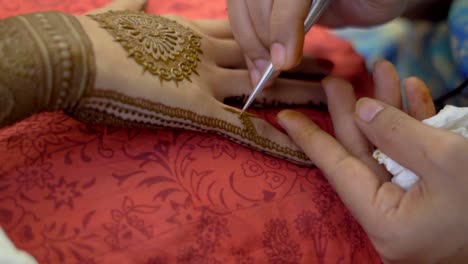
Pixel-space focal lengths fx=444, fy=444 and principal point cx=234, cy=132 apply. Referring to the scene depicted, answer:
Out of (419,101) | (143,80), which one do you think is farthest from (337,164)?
(143,80)

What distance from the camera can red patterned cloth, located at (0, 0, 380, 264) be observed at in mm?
556

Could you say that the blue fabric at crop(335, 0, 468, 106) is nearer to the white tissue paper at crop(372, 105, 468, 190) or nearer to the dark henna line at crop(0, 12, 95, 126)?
the white tissue paper at crop(372, 105, 468, 190)

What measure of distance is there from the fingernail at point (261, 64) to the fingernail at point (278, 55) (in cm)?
10

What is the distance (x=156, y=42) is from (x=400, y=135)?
0.37 meters

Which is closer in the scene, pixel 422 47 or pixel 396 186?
pixel 396 186

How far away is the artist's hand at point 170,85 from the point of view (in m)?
0.60

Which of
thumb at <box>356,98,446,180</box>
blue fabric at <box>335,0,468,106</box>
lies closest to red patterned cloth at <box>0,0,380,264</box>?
thumb at <box>356,98,446,180</box>

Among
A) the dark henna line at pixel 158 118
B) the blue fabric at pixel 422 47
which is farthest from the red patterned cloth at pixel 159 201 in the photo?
the blue fabric at pixel 422 47

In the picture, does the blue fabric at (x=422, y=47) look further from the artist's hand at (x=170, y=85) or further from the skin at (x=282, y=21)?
the artist's hand at (x=170, y=85)

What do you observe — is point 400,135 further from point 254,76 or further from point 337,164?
point 254,76

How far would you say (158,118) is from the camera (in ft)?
2.11

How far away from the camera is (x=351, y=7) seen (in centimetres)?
79

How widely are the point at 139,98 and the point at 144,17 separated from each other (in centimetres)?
16

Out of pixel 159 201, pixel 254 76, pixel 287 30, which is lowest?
pixel 159 201
